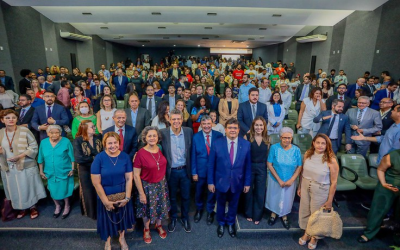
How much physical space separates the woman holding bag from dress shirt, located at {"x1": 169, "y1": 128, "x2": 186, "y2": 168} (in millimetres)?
1511

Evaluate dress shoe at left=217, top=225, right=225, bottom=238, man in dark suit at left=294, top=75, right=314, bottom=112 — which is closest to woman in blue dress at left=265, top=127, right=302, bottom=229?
dress shoe at left=217, top=225, right=225, bottom=238

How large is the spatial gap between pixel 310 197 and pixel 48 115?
162 inches

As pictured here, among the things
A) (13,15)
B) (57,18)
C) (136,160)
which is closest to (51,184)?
(136,160)

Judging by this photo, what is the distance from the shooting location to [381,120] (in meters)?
3.87

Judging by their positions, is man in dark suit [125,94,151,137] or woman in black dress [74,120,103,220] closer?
woman in black dress [74,120,103,220]

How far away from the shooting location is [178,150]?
2877mm

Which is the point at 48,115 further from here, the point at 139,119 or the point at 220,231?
the point at 220,231

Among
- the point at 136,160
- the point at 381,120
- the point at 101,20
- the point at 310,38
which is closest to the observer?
the point at 136,160

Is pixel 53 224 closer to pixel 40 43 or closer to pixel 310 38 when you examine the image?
pixel 40 43

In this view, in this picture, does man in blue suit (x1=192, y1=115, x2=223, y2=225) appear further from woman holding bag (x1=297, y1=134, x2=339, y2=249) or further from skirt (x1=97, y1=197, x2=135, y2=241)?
woman holding bag (x1=297, y1=134, x2=339, y2=249)

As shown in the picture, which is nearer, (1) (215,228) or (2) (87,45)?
(1) (215,228)

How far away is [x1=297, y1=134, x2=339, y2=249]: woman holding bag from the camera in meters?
2.62

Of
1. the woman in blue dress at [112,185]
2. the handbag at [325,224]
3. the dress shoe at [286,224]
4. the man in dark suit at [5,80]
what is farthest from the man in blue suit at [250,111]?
the man in dark suit at [5,80]

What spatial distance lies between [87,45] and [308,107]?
14374 millimetres
